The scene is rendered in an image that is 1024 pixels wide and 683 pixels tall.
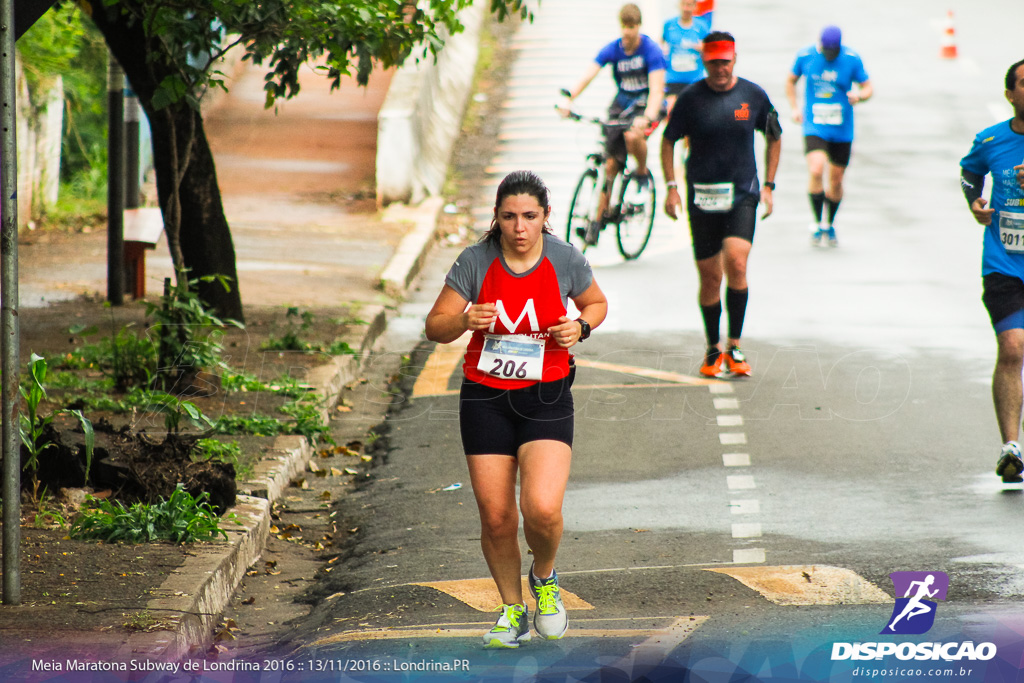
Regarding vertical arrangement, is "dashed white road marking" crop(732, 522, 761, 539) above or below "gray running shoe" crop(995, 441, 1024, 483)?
below

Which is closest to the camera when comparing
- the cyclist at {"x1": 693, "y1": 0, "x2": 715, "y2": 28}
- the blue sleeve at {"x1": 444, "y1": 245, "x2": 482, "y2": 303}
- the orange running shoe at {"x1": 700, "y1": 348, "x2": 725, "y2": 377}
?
the blue sleeve at {"x1": 444, "y1": 245, "x2": 482, "y2": 303}

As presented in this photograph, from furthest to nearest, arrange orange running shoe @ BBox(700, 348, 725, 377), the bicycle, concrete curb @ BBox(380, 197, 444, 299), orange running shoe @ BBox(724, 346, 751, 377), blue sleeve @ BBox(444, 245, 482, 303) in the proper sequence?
the bicycle, concrete curb @ BBox(380, 197, 444, 299), orange running shoe @ BBox(700, 348, 725, 377), orange running shoe @ BBox(724, 346, 751, 377), blue sleeve @ BBox(444, 245, 482, 303)

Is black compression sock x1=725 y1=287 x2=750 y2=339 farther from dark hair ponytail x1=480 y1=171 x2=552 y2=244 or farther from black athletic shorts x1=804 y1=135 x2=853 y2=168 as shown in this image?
black athletic shorts x1=804 y1=135 x2=853 y2=168

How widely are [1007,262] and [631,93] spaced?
7.38 meters

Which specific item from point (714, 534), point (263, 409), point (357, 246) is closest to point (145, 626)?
point (714, 534)

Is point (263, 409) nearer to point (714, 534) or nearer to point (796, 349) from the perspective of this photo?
point (714, 534)

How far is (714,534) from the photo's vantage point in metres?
6.99

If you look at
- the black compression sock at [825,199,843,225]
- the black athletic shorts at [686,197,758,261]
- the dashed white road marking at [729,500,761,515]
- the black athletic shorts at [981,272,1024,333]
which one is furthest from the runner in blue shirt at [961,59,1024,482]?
the black compression sock at [825,199,843,225]

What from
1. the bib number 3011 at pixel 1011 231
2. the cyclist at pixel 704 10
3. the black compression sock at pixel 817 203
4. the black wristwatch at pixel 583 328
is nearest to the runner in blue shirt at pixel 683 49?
the cyclist at pixel 704 10

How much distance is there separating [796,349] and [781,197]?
7309mm

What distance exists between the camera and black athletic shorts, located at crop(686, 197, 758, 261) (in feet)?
32.4

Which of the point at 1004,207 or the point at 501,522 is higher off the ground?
the point at 1004,207

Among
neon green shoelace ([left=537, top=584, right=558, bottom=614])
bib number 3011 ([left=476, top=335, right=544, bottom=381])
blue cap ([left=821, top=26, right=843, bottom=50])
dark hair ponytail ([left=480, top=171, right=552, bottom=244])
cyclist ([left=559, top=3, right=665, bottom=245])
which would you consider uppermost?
blue cap ([left=821, top=26, right=843, bottom=50])

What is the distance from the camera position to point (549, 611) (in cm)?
536
